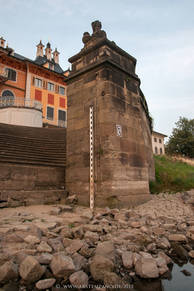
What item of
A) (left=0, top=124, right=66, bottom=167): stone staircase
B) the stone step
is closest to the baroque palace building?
(left=0, top=124, right=66, bottom=167): stone staircase

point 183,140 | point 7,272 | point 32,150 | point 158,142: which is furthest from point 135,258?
point 158,142

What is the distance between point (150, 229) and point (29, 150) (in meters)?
4.53

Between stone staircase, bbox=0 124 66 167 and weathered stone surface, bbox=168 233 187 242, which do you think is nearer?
weathered stone surface, bbox=168 233 187 242

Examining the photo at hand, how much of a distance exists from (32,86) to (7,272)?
80.3 feet

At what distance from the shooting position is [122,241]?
2893 mm

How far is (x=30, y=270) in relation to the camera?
6.29 ft

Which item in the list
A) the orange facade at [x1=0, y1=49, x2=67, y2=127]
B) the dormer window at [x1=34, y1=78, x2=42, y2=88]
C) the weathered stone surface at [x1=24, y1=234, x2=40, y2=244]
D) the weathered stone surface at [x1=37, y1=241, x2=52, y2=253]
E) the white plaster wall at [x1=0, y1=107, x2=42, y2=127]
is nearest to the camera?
the weathered stone surface at [x1=37, y1=241, x2=52, y2=253]

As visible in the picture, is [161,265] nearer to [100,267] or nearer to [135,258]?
[135,258]

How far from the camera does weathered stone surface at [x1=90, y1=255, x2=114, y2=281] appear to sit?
201 centimetres

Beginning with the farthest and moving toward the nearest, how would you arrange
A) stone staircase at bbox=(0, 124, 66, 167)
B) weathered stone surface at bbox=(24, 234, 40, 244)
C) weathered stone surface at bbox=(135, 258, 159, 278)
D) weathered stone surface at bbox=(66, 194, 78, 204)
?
stone staircase at bbox=(0, 124, 66, 167), weathered stone surface at bbox=(66, 194, 78, 204), weathered stone surface at bbox=(24, 234, 40, 244), weathered stone surface at bbox=(135, 258, 159, 278)

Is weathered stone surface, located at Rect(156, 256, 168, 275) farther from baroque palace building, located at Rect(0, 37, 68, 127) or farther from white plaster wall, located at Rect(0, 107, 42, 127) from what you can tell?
baroque palace building, located at Rect(0, 37, 68, 127)

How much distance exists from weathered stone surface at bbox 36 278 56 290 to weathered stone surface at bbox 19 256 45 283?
0.09m

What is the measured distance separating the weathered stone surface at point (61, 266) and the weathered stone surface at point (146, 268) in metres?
0.72

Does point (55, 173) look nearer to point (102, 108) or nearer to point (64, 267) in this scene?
point (102, 108)
